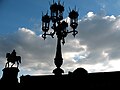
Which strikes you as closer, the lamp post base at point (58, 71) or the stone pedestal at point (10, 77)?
the lamp post base at point (58, 71)

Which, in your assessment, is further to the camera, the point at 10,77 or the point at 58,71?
the point at 10,77

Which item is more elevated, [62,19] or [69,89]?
[62,19]

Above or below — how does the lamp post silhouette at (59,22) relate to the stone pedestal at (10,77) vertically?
above

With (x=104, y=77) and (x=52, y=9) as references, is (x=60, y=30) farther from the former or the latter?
(x=104, y=77)

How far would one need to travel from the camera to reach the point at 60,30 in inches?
976

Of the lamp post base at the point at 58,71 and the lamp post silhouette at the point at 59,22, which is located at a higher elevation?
the lamp post silhouette at the point at 59,22

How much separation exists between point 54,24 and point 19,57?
18.6 feet

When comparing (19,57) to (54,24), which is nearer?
(54,24)

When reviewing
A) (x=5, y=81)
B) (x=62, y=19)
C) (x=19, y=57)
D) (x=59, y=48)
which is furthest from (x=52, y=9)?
(x=5, y=81)

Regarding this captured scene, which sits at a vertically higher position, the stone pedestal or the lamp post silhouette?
the lamp post silhouette

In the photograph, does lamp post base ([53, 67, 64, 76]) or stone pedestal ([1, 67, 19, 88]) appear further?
stone pedestal ([1, 67, 19, 88])

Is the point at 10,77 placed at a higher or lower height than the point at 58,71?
lower

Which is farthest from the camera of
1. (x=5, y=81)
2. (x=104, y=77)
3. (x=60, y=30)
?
(x=5, y=81)

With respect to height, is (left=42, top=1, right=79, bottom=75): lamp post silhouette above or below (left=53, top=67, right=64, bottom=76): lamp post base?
above
